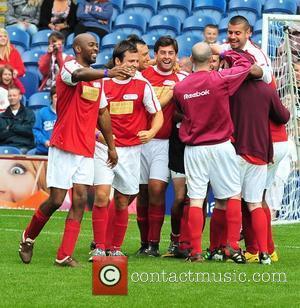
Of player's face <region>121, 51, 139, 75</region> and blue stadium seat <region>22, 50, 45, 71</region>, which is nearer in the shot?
player's face <region>121, 51, 139, 75</region>

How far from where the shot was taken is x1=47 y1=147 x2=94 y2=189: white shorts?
10.3 m

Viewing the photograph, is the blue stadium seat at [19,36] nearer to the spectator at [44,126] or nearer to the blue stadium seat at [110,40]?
the blue stadium seat at [110,40]

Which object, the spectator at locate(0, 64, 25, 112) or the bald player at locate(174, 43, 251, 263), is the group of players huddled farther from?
the spectator at locate(0, 64, 25, 112)

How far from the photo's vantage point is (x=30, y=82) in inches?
812

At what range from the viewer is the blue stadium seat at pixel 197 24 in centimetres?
2105

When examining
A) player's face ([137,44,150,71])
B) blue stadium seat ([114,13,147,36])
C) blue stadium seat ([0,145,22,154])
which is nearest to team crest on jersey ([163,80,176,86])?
player's face ([137,44,150,71])

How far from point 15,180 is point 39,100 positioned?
10.5ft

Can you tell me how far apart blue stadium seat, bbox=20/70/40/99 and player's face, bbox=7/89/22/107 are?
8.41ft

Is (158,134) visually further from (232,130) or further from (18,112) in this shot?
(18,112)

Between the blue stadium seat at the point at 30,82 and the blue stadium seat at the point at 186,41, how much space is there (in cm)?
254

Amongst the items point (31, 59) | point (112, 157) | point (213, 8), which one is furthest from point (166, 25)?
point (112, 157)

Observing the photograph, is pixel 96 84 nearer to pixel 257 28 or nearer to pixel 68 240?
pixel 68 240

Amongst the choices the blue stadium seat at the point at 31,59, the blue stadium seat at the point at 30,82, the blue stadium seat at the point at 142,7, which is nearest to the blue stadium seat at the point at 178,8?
the blue stadium seat at the point at 142,7

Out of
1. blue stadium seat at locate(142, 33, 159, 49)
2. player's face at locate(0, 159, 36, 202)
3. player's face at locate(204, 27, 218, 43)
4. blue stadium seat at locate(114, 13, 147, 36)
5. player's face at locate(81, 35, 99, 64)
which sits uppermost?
player's face at locate(81, 35, 99, 64)
